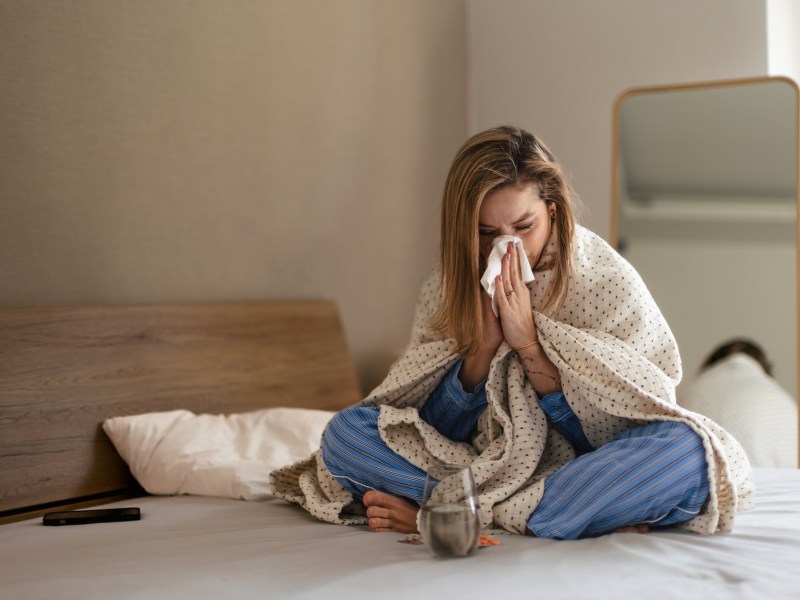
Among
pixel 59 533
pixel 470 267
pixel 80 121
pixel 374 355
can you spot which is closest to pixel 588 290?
pixel 470 267

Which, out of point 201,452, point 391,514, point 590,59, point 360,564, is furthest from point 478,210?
point 590,59

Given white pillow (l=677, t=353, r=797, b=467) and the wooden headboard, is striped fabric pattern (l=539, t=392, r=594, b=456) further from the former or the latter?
white pillow (l=677, t=353, r=797, b=467)

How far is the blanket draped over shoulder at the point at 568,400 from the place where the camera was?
166cm

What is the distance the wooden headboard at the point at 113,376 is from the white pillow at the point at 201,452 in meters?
0.07

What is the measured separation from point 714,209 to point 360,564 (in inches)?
92.8

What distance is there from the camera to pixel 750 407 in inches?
117

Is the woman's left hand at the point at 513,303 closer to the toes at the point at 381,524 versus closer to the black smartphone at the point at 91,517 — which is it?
the toes at the point at 381,524

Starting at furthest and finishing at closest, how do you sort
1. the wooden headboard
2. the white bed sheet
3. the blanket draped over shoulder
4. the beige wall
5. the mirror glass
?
the mirror glass
the beige wall
the wooden headboard
the blanket draped over shoulder
the white bed sheet

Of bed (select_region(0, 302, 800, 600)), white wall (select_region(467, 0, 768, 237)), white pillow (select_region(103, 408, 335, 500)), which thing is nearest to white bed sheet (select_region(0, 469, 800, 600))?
bed (select_region(0, 302, 800, 600))

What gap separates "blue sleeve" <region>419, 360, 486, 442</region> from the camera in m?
1.86

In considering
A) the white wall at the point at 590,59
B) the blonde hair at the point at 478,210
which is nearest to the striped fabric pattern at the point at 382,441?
the blonde hair at the point at 478,210

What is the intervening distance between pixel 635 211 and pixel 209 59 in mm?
1648

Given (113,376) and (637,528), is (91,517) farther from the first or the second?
(637,528)

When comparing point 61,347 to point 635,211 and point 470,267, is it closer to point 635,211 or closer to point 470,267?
point 470,267
